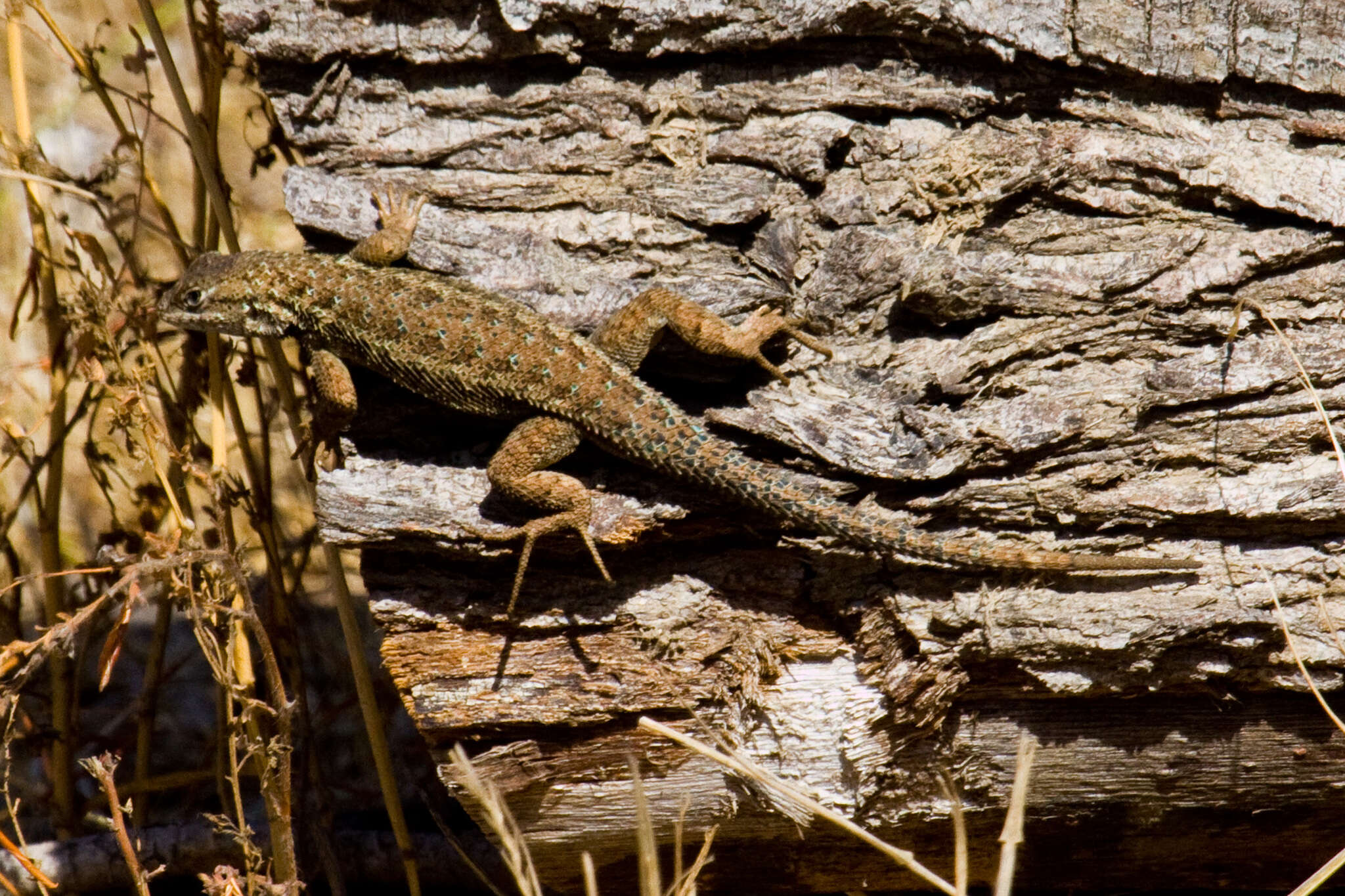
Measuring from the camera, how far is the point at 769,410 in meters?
2.66

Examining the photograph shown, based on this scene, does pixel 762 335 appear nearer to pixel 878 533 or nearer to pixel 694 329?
pixel 694 329

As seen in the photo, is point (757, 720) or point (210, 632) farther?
point (757, 720)

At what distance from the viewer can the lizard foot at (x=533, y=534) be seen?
8.55 feet

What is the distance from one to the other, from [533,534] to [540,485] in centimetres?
14

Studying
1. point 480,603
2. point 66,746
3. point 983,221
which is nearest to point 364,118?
point 480,603

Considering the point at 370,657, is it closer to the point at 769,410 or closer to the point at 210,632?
the point at 210,632

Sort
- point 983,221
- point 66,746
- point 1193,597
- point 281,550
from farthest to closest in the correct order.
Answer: point 281,550, point 66,746, point 983,221, point 1193,597

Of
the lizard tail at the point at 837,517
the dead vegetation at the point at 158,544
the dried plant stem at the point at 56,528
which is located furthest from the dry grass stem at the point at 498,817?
the dried plant stem at the point at 56,528

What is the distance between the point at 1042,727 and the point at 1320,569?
79cm

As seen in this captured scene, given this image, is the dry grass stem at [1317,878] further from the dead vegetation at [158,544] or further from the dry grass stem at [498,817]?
the dry grass stem at [498,817]

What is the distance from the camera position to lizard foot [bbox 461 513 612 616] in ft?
8.55

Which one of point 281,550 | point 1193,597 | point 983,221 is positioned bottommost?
point 281,550

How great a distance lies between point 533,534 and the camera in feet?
8.54

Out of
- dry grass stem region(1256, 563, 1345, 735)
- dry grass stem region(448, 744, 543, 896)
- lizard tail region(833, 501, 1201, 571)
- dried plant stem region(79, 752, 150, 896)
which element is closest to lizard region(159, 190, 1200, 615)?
lizard tail region(833, 501, 1201, 571)
